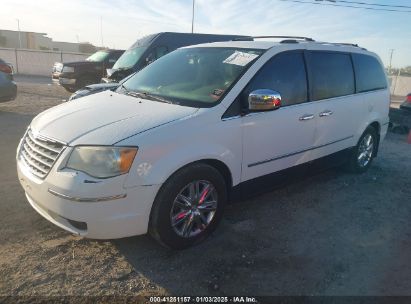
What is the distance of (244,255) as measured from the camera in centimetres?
332

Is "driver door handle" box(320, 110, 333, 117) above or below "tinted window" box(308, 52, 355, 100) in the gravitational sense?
below

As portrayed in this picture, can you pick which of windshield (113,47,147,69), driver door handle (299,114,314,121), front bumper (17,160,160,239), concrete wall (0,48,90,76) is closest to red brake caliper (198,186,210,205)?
front bumper (17,160,160,239)

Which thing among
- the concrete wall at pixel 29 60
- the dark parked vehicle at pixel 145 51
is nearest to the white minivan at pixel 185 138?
the dark parked vehicle at pixel 145 51

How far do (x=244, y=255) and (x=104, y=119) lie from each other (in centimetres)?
173

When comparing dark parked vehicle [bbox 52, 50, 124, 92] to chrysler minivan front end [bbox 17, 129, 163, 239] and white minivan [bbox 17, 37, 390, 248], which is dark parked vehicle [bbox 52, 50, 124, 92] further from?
chrysler minivan front end [bbox 17, 129, 163, 239]

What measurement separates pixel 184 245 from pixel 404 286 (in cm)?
185

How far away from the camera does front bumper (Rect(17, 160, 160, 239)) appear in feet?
9.04

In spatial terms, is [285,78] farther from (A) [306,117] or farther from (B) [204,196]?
(B) [204,196]

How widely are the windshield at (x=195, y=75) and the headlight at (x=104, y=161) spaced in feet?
3.00

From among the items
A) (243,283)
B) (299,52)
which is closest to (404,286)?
(243,283)

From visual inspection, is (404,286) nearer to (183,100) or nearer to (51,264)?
(183,100)

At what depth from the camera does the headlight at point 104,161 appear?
2785 mm

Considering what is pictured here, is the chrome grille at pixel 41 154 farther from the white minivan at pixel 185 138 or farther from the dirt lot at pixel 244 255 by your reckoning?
the dirt lot at pixel 244 255

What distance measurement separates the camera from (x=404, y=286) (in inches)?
119
